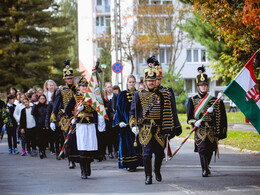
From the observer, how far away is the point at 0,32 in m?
44.8

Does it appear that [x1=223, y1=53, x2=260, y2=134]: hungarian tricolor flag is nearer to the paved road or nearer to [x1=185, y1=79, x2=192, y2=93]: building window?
the paved road

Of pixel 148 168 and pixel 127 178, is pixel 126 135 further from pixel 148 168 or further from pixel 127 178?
pixel 148 168

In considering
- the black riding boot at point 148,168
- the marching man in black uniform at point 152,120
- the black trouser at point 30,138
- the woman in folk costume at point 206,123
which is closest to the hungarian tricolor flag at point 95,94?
the marching man in black uniform at point 152,120

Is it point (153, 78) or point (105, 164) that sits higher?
point (153, 78)

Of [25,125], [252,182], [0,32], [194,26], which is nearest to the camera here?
[252,182]

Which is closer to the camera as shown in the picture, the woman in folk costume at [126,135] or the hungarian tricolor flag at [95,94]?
the hungarian tricolor flag at [95,94]

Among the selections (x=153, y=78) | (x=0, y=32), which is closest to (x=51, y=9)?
(x=0, y=32)

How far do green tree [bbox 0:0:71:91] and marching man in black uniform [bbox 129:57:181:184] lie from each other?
3488 cm

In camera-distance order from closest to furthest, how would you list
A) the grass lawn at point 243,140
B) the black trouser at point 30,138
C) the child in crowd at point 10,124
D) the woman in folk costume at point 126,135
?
the woman in folk costume at point 126,135, the black trouser at point 30,138, the grass lawn at point 243,140, the child in crowd at point 10,124

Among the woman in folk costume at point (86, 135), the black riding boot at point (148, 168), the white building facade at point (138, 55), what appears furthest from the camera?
the white building facade at point (138, 55)

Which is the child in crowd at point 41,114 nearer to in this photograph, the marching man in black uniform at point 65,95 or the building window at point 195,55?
the marching man in black uniform at point 65,95

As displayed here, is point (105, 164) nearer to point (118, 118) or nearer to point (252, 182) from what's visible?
point (118, 118)

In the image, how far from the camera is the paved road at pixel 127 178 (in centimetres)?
909

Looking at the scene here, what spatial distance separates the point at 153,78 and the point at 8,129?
8.71m
